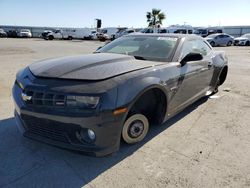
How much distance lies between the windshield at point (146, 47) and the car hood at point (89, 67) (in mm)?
367

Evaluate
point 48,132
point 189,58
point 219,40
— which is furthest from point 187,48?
point 219,40

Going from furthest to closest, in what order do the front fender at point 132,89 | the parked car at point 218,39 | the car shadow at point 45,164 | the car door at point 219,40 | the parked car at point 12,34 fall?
the parked car at point 12,34
the car door at point 219,40
the parked car at point 218,39
the front fender at point 132,89
the car shadow at point 45,164

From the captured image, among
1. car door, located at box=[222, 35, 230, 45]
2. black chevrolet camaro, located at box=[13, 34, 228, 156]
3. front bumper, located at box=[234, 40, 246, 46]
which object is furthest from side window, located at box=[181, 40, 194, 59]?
front bumper, located at box=[234, 40, 246, 46]

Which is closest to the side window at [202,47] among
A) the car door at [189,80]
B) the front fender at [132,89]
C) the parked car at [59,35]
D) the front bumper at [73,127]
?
the car door at [189,80]

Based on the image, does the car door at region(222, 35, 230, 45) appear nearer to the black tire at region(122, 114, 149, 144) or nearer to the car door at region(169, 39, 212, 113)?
the car door at region(169, 39, 212, 113)

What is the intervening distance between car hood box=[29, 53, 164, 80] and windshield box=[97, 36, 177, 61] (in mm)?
367

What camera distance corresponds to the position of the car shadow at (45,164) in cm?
250

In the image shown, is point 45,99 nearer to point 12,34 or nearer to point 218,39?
point 218,39

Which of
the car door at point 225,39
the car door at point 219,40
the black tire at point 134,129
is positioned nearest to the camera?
the black tire at point 134,129

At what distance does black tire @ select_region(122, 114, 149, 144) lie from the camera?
3.04m

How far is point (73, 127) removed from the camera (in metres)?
2.56

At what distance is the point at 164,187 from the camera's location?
Result: 245 centimetres

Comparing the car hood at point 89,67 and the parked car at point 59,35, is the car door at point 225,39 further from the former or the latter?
the car hood at point 89,67

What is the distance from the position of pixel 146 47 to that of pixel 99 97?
1.91 m
